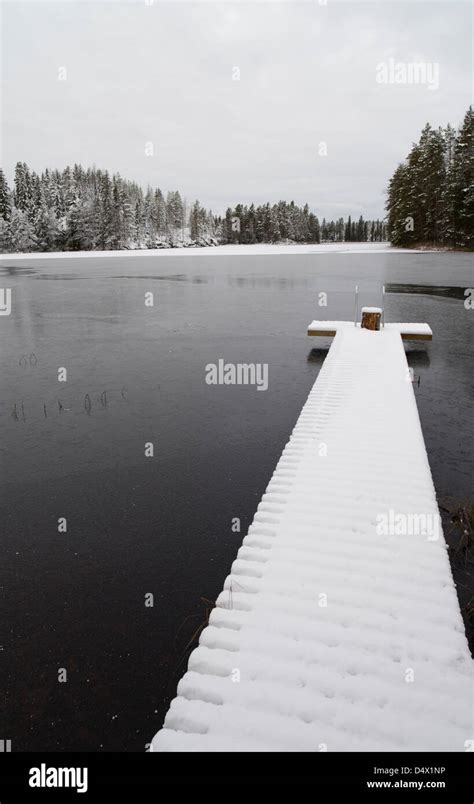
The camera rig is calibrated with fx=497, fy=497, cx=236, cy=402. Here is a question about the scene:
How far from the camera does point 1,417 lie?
10.7m

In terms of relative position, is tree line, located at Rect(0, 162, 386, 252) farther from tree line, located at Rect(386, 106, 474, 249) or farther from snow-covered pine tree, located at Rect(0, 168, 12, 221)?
tree line, located at Rect(386, 106, 474, 249)

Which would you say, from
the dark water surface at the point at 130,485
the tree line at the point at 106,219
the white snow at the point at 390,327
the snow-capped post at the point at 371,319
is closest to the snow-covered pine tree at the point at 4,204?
the tree line at the point at 106,219

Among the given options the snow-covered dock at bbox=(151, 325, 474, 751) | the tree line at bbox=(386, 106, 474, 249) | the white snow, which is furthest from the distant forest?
the snow-covered dock at bbox=(151, 325, 474, 751)

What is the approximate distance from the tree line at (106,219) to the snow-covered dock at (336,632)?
3399 inches

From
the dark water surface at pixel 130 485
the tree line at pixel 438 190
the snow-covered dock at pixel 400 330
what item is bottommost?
the dark water surface at pixel 130 485

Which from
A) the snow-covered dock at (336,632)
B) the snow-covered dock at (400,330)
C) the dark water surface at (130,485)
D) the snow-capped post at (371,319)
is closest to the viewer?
the snow-covered dock at (336,632)

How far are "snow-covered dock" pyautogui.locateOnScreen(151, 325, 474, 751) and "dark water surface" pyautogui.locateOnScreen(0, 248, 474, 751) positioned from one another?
31.9 inches

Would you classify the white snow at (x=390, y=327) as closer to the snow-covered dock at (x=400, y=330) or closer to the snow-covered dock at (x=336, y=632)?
the snow-covered dock at (x=400, y=330)

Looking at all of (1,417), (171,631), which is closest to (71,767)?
(171,631)

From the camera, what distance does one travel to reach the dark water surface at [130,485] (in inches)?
184

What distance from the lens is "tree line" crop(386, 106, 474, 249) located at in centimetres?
6012

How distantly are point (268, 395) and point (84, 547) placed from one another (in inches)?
265

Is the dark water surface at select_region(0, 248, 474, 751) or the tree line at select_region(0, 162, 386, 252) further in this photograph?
the tree line at select_region(0, 162, 386, 252)

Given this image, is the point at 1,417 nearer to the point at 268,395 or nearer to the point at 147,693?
the point at 268,395
